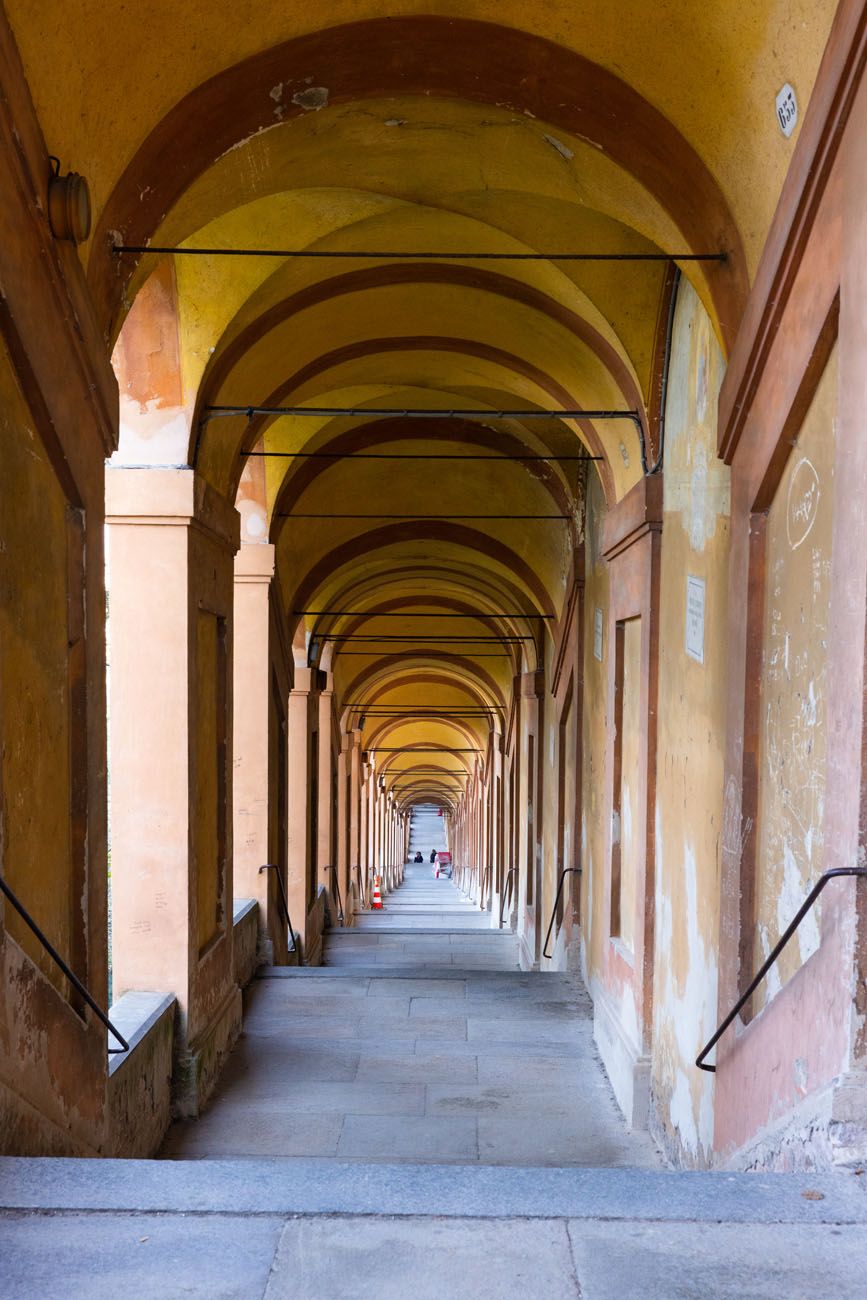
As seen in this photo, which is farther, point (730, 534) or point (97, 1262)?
point (730, 534)

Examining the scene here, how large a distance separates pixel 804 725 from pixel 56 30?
3507 millimetres

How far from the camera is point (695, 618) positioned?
229 inches

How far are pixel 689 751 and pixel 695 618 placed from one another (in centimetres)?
71

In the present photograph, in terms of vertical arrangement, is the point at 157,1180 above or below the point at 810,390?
below

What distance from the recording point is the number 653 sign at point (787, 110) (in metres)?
3.94

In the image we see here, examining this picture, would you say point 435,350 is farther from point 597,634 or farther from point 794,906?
point 794,906

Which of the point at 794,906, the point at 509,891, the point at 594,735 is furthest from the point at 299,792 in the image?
the point at 794,906

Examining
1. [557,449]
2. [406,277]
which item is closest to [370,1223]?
[406,277]

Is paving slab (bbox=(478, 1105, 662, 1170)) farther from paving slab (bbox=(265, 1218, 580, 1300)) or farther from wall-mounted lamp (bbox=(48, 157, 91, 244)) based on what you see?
wall-mounted lamp (bbox=(48, 157, 91, 244))

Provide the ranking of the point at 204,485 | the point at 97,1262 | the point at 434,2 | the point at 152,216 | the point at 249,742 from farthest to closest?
the point at 249,742, the point at 204,485, the point at 152,216, the point at 434,2, the point at 97,1262

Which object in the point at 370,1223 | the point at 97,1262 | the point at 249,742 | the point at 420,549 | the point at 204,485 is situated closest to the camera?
the point at 97,1262

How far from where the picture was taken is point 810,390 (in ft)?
12.9

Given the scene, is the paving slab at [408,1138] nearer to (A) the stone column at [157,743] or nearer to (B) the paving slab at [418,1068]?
(B) the paving slab at [418,1068]

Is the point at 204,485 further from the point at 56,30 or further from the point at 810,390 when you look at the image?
the point at 810,390
